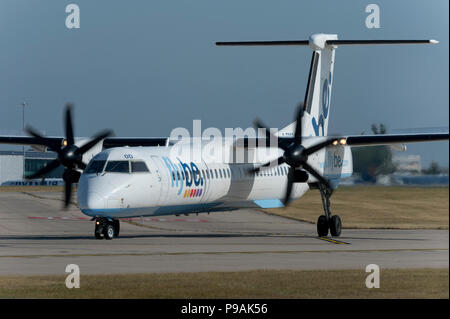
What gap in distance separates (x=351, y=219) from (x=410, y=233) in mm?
10260

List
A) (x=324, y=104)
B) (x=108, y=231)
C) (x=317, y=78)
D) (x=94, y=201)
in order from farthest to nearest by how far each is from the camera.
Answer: (x=324, y=104) → (x=317, y=78) → (x=108, y=231) → (x=94, y=201)

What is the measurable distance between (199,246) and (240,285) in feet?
31.6

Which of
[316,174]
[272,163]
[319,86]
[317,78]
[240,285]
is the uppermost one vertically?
[317,78]

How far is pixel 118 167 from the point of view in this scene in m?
26.9

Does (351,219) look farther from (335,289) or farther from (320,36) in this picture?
(335,289)

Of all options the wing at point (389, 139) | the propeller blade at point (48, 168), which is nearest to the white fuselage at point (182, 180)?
the wing at point (389, 139)

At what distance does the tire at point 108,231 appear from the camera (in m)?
27.8

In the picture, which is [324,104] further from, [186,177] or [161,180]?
[161,180]

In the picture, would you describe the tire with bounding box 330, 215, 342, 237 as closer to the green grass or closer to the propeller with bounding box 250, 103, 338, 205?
the propeller with bounding box 250, 103, 338, 205

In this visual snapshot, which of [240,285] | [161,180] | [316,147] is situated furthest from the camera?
[316,147]

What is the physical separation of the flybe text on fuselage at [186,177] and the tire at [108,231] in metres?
2.51

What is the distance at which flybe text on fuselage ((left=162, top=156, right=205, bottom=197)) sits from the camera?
1115 inches

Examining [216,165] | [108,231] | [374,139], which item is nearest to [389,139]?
[374,139]

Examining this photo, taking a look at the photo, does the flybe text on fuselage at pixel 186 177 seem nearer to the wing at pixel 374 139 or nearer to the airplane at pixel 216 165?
the airplane at pixel 216 165
